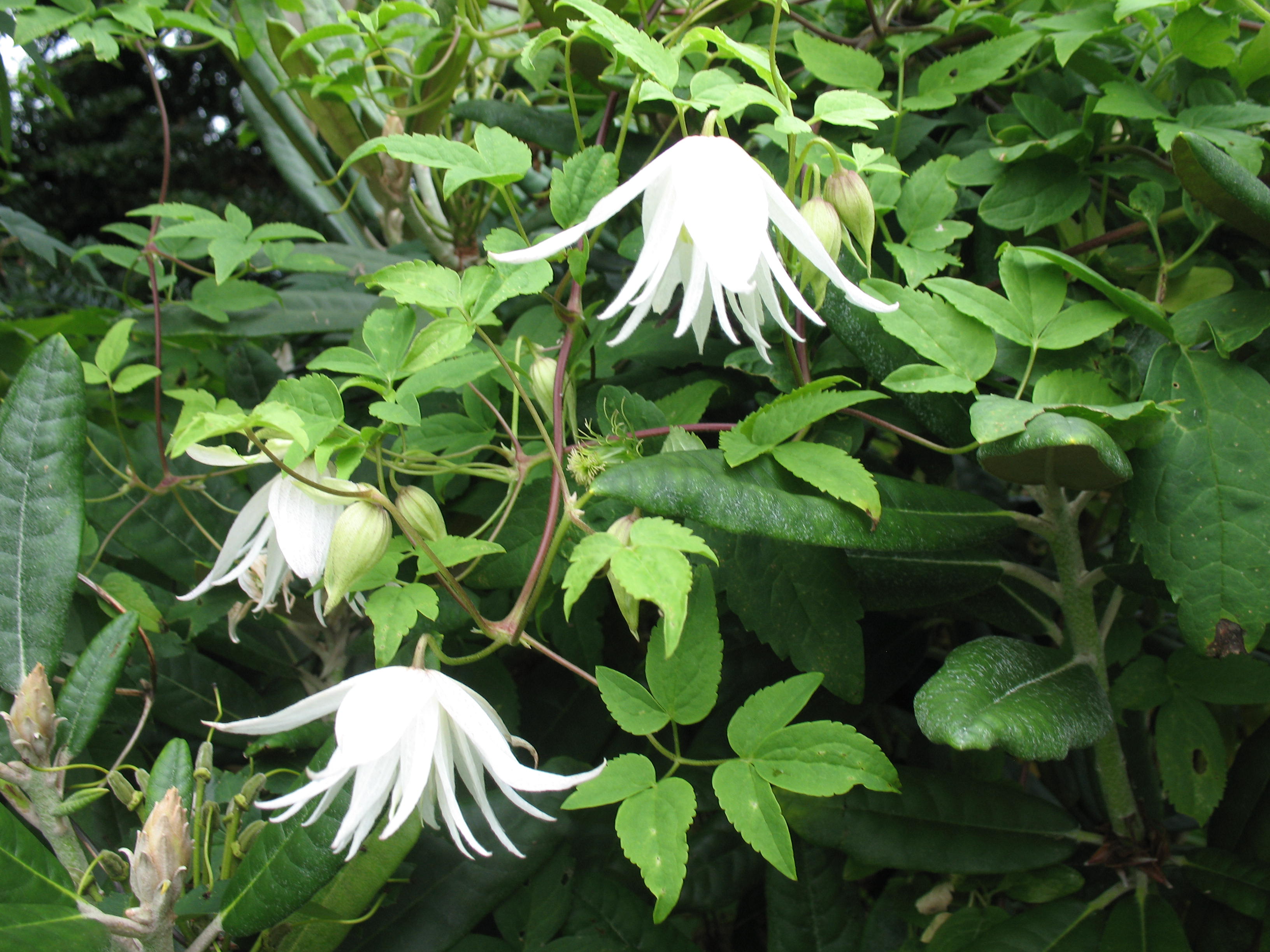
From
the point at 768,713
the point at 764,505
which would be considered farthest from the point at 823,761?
the point at 764,505

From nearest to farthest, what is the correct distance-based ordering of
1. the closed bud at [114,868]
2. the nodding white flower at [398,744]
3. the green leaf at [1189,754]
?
the nodding white flower at [398,744] < the closed bud at [114,868] < the green leaf at [1189,754]

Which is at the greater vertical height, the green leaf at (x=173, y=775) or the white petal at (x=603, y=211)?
the white petal at (x=603, y=211)

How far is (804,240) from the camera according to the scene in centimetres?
41

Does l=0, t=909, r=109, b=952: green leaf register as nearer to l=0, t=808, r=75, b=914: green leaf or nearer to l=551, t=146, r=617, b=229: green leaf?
l=0, t=808, r=75, b=914: green leaf

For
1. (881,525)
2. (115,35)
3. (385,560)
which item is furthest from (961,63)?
(115,35)

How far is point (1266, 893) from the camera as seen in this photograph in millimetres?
575

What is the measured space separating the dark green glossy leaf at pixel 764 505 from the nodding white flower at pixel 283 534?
18 centimetres

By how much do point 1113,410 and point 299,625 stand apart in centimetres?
63

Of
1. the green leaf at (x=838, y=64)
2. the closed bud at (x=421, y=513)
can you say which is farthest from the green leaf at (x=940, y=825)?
the green leaf at (x=838, y=64)

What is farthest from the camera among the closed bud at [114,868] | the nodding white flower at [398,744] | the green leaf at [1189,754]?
the green leaf at [1189,754]

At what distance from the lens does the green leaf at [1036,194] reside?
1.98 feet

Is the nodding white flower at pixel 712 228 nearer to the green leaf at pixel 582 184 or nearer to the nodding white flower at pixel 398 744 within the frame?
the green leaf at pixel 582 184

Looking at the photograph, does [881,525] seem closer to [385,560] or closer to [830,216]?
[830,216]

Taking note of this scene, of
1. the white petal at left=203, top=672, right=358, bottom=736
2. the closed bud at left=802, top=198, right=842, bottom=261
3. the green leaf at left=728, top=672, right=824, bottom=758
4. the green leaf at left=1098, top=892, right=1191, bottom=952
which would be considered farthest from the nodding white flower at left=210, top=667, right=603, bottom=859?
the green leaf at left=1098, top=892, right=1191, bottom=952
